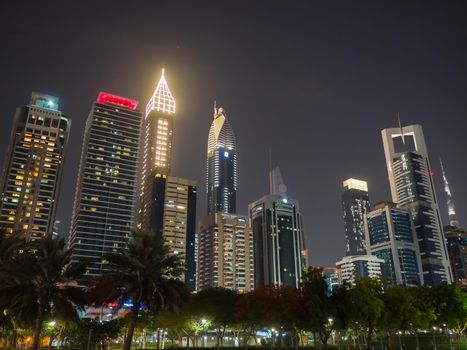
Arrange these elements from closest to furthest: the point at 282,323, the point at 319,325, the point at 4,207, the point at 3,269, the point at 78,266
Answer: the point at 3,269 → the point at 78,266 → the point at 319,325 → the point at 282,323 → the point at 4,207

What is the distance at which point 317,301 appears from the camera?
4828 centimetres

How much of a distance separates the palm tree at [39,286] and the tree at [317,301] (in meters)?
26.0

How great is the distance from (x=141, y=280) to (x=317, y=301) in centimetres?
2341

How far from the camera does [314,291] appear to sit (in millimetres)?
49531

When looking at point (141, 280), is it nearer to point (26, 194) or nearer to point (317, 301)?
point (317, 301)

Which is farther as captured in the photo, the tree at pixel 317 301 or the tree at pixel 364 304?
the tree at pixel 364 304

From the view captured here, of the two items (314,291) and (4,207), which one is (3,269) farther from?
→ (4,207)

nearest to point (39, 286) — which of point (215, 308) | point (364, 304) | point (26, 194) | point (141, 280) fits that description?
point (141, 280)

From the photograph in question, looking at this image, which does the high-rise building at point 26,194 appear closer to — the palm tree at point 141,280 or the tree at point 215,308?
the tree at point 215,308

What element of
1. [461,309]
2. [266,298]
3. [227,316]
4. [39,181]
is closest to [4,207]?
[39,181]

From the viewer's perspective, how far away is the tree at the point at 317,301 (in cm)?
4803

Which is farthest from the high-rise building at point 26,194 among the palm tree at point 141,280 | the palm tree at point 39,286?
the palm tree at point 141,280

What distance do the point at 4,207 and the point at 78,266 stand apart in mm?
175290

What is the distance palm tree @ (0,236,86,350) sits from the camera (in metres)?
31.7
